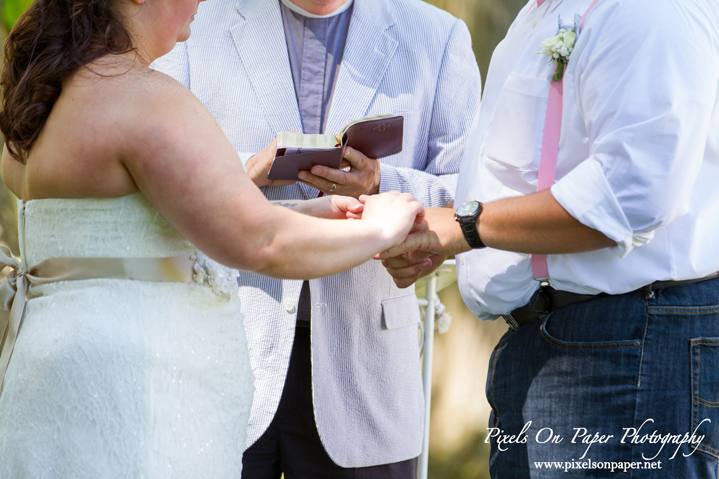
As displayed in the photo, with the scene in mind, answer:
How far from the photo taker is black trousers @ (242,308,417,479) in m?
1.85

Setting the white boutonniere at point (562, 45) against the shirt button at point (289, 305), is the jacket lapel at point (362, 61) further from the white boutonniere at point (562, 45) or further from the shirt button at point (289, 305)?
the white boutonniere at point (562, 45)

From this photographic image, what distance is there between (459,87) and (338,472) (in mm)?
1202

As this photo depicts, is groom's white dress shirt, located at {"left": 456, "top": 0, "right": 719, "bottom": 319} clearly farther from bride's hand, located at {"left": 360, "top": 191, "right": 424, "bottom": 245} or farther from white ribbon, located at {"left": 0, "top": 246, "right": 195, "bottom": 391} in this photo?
white ribbon, located at {"left": 0, "top": 246, "right": 195, "bottom": 391}

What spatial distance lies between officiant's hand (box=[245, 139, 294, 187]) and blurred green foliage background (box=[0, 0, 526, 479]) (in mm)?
2291

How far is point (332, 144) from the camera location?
5.50ft

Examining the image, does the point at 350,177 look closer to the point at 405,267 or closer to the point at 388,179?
the point at 388,179

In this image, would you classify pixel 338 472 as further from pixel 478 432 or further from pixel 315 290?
pixel 478 432

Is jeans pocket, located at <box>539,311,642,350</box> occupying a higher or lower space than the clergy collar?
lower

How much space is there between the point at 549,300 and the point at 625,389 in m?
0.25

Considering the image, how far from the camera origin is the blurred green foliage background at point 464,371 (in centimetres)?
384

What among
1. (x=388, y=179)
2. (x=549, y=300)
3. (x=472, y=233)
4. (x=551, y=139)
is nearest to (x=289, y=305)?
(x=388, y=179)

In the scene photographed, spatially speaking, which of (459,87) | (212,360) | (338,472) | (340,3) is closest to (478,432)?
(338,472)

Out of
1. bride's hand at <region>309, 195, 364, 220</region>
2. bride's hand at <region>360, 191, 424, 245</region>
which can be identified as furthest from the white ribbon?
bride's hand at <region>309, 195, 364, 220</region>

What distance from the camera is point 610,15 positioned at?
1.29m
